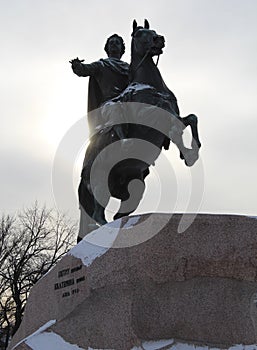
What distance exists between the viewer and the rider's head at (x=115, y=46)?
816 centimetres

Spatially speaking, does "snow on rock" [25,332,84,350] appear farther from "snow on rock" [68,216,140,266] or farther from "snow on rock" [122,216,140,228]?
"snow on rock" [122,216,140,228]

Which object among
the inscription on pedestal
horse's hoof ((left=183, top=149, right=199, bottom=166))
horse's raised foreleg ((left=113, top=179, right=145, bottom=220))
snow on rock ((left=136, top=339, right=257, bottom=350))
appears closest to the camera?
snow on rock ((left=136, top=339, right=257, bottom=350))

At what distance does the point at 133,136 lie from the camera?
636 cm

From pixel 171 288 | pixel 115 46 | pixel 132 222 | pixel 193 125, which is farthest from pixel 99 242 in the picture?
pixel 115 46

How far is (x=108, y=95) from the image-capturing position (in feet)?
24.7

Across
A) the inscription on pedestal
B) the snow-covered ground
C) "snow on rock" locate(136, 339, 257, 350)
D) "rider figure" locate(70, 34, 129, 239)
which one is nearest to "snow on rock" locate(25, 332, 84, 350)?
the snow-covered ground

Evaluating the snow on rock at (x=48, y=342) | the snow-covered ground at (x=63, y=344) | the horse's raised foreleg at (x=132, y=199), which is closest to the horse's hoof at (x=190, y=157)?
the horse's raised foreleg at (x=132, y=199)

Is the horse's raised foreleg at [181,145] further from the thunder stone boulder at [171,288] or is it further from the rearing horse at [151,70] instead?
the thunder stone boulder at [171,288]

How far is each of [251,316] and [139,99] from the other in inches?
117

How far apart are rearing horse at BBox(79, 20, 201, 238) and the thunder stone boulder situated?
2023mm

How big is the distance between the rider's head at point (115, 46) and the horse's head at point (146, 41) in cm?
107

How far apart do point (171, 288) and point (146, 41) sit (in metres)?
3.65

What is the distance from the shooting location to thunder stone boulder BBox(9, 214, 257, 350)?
4082 millimetres

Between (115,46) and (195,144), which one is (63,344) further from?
(115,46)
